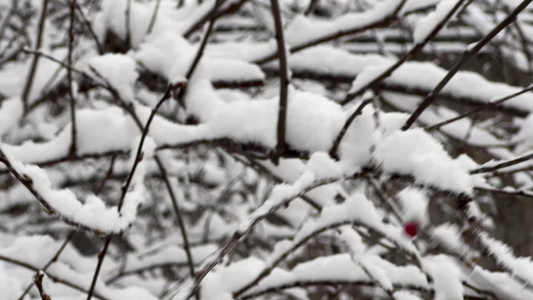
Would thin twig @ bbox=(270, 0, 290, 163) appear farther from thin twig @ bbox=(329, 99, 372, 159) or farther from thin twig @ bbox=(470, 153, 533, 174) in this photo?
thin twig @ bbox=(470, 153, 533, 174)

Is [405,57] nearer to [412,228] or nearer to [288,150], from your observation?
[288,150]

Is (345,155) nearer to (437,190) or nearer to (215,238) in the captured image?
(437,190)

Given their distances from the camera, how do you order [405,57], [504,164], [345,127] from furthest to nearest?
[405,57]
[345,127]
[504,164]

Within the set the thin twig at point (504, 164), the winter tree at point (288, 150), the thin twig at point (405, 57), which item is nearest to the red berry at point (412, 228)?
the winter tree at point (288, 150)

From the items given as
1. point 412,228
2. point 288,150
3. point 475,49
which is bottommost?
point 412,228

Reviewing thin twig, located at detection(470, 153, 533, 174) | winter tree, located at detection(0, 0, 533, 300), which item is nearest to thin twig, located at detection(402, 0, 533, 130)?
winter tree, located at detection(0, 0, 533, 300)

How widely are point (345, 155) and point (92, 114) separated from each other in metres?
0.86

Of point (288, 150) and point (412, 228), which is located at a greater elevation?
point (288, 150)

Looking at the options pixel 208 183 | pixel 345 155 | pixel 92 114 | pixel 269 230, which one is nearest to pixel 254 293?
pixel 345 155

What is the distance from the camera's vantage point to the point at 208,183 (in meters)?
3.20

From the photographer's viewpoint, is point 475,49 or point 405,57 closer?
point 475,49

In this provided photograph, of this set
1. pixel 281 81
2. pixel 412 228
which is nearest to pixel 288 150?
pixel 281 81

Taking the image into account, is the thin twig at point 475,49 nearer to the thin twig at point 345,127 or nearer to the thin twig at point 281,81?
the thin twig at point 345,127

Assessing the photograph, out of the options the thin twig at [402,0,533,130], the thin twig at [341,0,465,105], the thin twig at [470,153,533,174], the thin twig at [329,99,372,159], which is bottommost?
the thin twig at [470,153,533,174]
